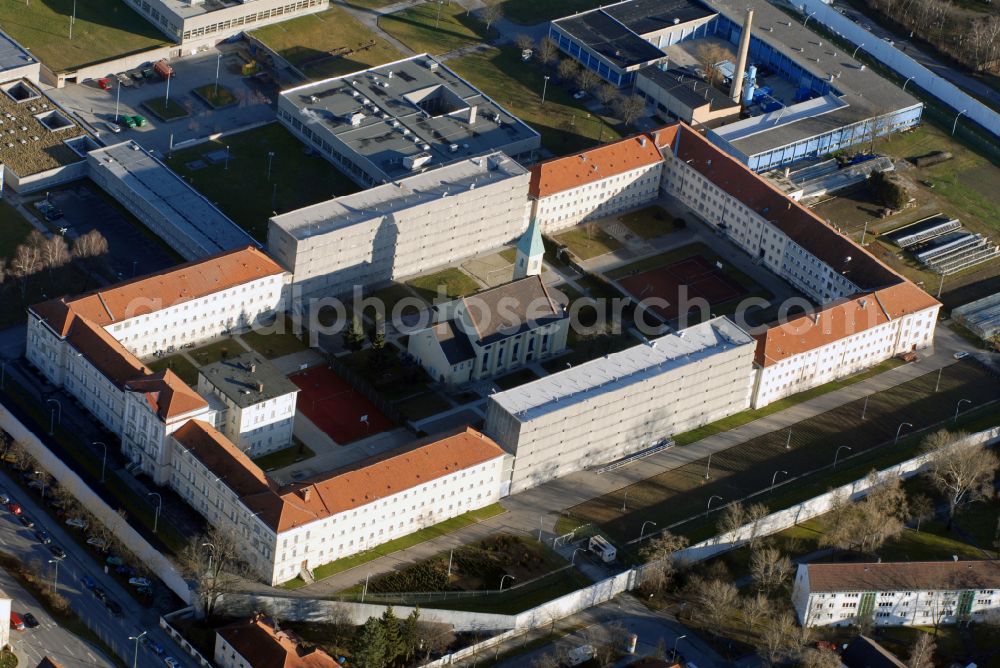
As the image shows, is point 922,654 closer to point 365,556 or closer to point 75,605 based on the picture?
point 365,556

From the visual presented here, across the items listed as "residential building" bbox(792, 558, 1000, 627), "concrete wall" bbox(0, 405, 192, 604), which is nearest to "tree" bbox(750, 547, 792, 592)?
"residential building" bbox(792, 558, 1000, 627)

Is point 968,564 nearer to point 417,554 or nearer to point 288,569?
point 417,554

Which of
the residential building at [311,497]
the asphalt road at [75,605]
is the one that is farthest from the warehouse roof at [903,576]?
the asphalt road at [75,605]

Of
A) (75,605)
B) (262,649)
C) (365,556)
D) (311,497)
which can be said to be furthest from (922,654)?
(75,605)

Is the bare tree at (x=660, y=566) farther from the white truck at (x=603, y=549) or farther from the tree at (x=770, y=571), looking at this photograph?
the tree at (x=770, y=571)

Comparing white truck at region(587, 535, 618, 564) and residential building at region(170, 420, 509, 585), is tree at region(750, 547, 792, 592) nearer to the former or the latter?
white truck at region(587, 535, 618, 564)

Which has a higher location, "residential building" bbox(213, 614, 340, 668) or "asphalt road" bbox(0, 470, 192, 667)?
"residential building" bbox(213, 614, 340, 668)

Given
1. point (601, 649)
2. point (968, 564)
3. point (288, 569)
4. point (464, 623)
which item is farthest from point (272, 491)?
point (968, 564)
